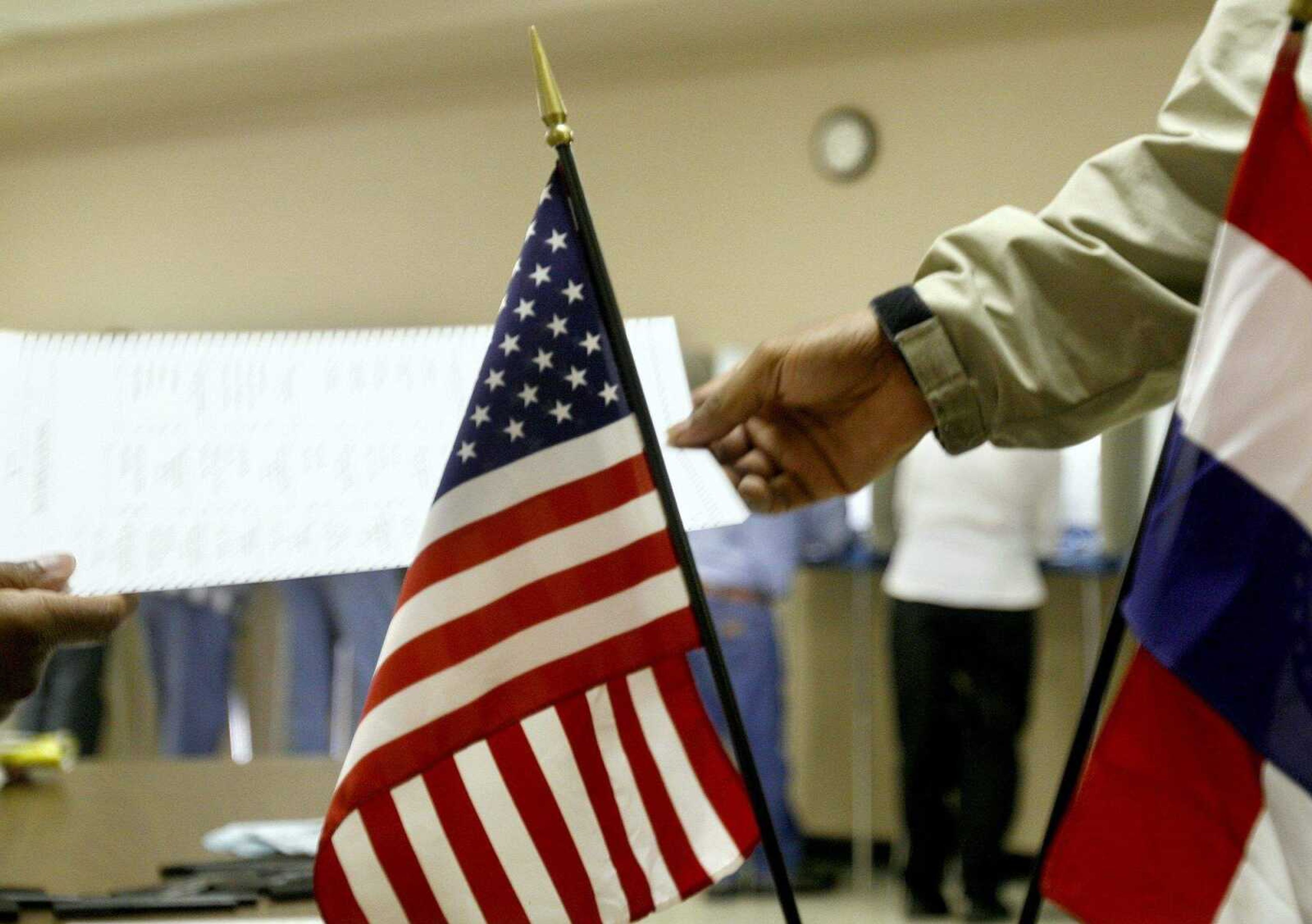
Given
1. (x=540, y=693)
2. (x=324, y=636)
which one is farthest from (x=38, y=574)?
(x=324, y=636)

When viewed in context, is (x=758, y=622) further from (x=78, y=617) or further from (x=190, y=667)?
(x=78, y=617)

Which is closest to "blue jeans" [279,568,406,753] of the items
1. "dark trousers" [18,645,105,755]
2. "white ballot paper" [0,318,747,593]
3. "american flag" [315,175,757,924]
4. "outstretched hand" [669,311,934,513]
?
"dark trousers" [18,645,105,755]

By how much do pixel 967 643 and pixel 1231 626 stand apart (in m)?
2.83

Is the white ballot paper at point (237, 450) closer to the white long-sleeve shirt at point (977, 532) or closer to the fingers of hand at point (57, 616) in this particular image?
the fingers of hand at point (57, 616)

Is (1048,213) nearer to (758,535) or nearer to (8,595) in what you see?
(8,595)

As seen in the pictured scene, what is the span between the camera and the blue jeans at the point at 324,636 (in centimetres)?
392

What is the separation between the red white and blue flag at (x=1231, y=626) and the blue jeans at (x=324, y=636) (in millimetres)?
3168

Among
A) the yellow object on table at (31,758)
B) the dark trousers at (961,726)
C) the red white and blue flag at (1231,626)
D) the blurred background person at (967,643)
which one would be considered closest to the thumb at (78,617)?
the red white and blue flag at (1231,626)

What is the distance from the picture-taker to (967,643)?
11.8ft

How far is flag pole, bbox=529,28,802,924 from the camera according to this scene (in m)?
0.96

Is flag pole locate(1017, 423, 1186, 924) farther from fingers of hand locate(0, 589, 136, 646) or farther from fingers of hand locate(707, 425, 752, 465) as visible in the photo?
fingers of hand locate(0, 589, 136, 646)

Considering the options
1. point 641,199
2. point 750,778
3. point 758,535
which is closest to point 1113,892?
point 750,778

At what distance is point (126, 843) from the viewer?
155 centimetres

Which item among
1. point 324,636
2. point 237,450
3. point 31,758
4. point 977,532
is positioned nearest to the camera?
point 237,450
